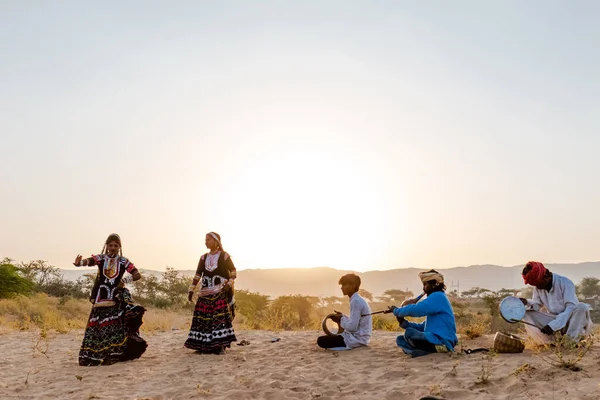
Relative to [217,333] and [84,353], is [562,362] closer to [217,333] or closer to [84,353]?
[217,333]

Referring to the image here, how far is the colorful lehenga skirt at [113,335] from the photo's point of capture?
884 cm

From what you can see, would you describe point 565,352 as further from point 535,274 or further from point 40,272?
point 40,272

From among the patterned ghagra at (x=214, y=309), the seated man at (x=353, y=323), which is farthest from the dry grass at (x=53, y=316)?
the seated man at (x=353, y=323)

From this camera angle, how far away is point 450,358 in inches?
300

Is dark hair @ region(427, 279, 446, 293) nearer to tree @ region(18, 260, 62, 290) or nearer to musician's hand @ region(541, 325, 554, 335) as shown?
musician's hand @ region(541, 325, 554, 335)

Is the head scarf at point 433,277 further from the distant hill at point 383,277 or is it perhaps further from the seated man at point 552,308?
the distant hill at point 383,277

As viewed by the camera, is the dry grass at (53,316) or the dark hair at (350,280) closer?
the dark hair at (350,280)

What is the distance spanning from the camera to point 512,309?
757cm

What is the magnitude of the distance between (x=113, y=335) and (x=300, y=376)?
3.41m

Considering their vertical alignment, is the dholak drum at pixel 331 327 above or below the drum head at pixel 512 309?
below

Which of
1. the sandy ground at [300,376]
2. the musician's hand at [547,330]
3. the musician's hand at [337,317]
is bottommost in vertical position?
the sandy ground at [300,376]

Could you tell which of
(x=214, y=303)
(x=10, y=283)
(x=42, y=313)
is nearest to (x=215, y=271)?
(x=214, y=303)

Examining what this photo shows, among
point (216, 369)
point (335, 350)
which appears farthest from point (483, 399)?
point (216, 369)

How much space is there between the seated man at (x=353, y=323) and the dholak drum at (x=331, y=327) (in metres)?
0.14
